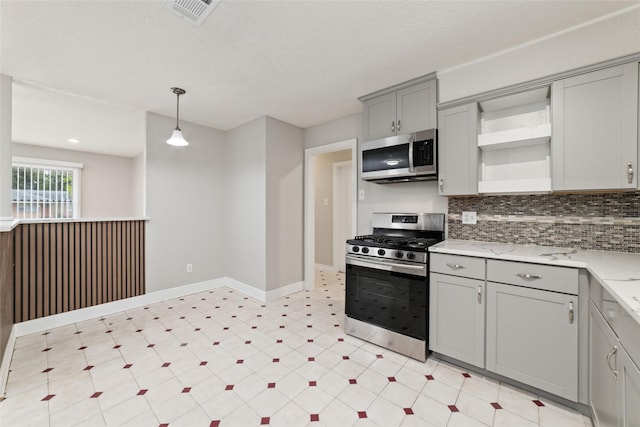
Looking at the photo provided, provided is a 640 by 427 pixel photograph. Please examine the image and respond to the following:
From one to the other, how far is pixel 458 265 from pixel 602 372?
2.86 feet

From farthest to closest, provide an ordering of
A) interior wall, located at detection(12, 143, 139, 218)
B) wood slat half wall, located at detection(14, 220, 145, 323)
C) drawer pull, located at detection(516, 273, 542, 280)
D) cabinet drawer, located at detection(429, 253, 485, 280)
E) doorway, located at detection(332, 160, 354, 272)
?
interior wall, located at detection(12, 143, 139, 218) → doorway, located at detection(332, 160, 354, 272) → wood slat half wall, located at detection(14, 220, 145, 323) → cabinet drawer, located at detection(429, 253, 485, 280) → drawer pull, located at detection(516, 273, 542, 280)

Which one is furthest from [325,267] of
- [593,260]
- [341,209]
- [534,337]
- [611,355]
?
[611,355]

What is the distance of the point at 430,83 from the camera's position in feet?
8.24

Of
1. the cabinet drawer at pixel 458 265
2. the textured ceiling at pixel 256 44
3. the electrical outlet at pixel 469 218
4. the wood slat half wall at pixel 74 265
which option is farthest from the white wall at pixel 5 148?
the electrical outlet at pixel 469 218

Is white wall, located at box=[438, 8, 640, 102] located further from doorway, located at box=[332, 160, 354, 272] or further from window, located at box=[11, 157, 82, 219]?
window, located at box=[11, 157, 82, 219]

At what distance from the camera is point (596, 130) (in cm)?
178

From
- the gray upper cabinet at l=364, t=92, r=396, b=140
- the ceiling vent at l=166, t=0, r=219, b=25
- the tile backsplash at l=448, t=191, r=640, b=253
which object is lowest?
the tile backsplash at l=448, t=191, r=640, b=253

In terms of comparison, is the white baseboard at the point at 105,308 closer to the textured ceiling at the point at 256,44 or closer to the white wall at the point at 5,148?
the white wall at the point at 5,148

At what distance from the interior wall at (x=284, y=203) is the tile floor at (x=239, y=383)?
41.6 inches

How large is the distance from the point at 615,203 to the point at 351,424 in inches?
94.2

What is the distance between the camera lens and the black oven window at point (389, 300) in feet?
7.15

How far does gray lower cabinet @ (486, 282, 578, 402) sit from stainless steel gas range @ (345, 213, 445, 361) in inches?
18.9

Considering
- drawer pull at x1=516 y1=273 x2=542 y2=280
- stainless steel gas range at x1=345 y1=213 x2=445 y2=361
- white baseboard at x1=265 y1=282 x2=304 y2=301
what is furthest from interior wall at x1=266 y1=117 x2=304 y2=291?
drawer pull at x1=516 y1=273 x2=542 y2=280

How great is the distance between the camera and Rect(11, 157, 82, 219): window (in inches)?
211
